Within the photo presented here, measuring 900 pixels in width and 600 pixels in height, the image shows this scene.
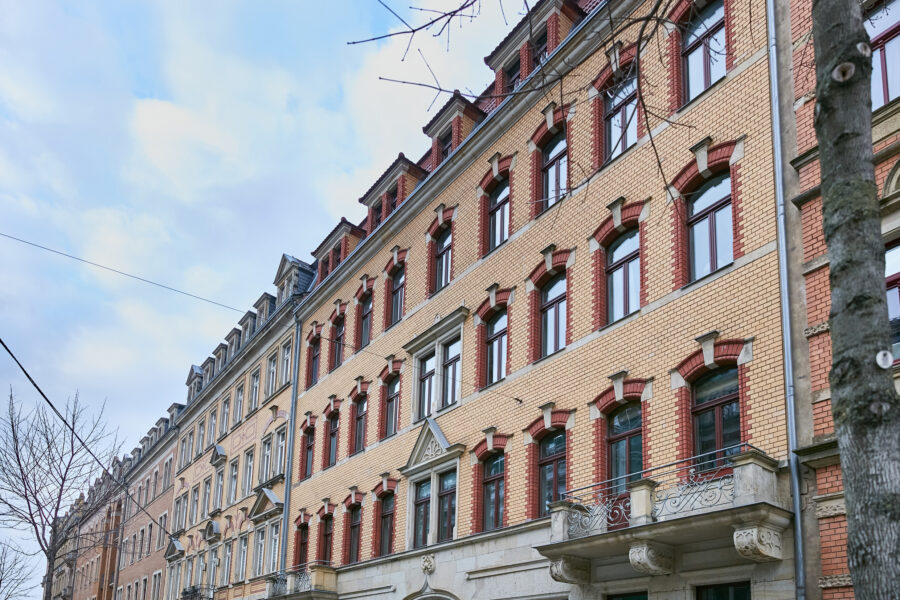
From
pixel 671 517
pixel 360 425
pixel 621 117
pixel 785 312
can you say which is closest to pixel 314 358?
pixel 360 425

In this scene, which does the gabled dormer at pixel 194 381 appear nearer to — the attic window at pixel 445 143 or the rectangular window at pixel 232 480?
the rectangular window at pixel 232 480

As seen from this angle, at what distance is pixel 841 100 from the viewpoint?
21.5 feet

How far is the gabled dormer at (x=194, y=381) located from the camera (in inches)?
2203

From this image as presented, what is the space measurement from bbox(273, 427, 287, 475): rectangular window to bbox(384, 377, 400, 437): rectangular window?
8972 millimetres

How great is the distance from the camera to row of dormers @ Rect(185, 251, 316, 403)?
38.7 m

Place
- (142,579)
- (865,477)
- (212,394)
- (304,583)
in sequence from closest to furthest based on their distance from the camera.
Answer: (865,477), (304,583), (212,394), (142,579)

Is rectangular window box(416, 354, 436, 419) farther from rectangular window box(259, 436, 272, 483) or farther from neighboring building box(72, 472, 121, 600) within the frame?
neighboring building box(72, 472, 121, 600)

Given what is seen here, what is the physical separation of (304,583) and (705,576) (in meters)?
16.0

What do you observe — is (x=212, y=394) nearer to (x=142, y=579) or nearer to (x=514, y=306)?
(x=142, y=579)

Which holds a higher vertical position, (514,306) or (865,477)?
(514,306)

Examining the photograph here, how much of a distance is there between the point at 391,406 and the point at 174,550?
1046 inches

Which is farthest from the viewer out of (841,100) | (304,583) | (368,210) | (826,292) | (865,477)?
(368,210)

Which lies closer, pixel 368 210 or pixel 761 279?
pixel 761 279

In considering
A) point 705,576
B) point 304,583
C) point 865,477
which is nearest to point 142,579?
point 304,583
